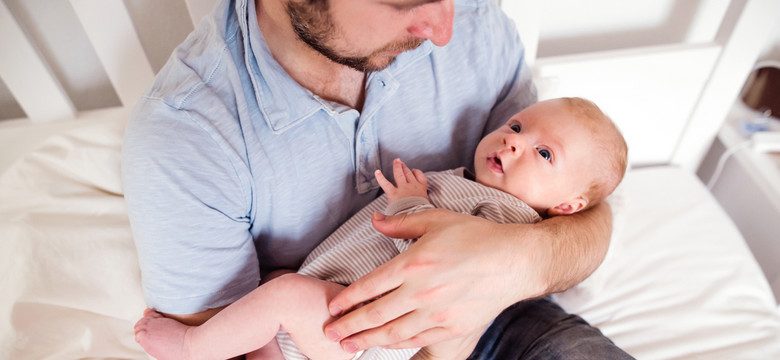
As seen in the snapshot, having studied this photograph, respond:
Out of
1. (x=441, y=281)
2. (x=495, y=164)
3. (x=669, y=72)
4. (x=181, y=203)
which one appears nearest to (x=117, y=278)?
(x=181, y=203)

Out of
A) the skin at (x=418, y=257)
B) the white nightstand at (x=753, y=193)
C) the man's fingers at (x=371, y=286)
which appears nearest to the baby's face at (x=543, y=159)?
the skin at (x=418, y=257)

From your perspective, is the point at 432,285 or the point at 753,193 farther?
the point at 753,193

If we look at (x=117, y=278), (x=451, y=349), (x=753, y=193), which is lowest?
(x=753, y=193)

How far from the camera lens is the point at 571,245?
0.96m

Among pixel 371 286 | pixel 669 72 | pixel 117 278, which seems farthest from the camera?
pixel 669 72

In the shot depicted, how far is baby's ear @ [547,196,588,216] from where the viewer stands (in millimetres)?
1006

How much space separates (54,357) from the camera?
36.3 inches

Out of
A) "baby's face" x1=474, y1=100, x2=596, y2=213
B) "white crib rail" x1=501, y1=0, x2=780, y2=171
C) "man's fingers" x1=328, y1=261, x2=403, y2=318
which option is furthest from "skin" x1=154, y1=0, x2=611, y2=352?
"white crib rail" x1=501, y1=0, x2=780, y2=171

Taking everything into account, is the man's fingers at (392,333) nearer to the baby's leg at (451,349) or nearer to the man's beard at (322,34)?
the baby's leg at (451,349)

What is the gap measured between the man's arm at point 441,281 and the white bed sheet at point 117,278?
35cm

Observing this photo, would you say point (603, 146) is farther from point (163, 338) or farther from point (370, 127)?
point (163, 338)

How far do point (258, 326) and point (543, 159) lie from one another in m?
0.63

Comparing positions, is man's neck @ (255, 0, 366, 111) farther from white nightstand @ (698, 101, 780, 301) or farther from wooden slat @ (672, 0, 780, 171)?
white nightstand @ (698, 101, 780, 301)

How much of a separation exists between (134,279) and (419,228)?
67cm
